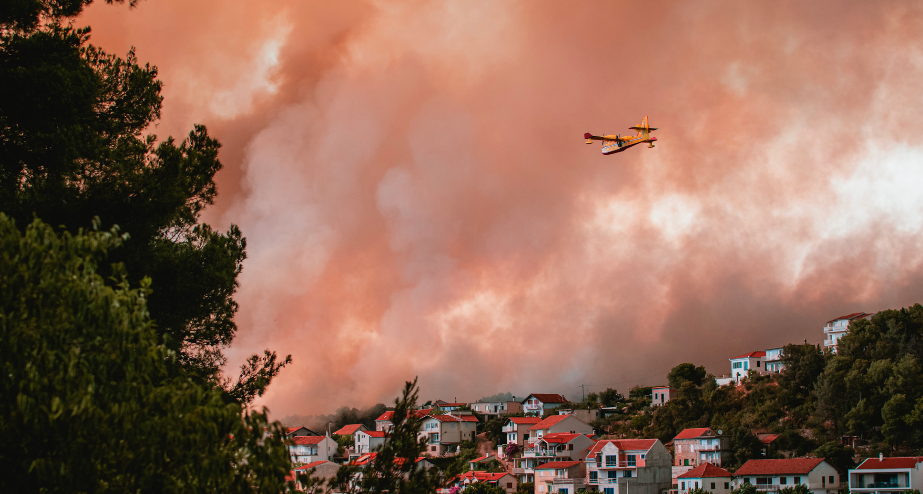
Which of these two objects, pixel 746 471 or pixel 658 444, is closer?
pixel 746 471

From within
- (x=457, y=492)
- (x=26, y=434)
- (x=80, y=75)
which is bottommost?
(x=457, y=492)

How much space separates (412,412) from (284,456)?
8.42m

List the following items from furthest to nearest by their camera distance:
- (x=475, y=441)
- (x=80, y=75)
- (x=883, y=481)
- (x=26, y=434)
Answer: (x=475, y=441) → (x=883, y=481) → (x=80, y=75) → (x=26, y=434)

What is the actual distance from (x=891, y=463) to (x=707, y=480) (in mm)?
16663

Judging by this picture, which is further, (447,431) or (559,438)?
(447,431)

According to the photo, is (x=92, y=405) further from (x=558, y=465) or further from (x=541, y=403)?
(x=541, y=403)

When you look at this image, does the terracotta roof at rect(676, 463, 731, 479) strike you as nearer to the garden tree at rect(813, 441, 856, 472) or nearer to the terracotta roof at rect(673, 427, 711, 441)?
the terracotta roof at rect(673, 427, 711, 441)

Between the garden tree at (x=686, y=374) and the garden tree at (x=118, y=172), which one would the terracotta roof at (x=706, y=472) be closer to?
the garden tree at (x=686, y=374)

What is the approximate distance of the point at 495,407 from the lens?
144 metres

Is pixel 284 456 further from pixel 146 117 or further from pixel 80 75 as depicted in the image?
pixel 146 117

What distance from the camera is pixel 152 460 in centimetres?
1060

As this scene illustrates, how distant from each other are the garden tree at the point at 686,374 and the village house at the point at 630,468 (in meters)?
44.6

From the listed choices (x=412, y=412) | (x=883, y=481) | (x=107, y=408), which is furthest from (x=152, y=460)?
(x=883, y=481)

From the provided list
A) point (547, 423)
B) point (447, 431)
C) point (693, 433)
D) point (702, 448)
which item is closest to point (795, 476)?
point (702, 448)
